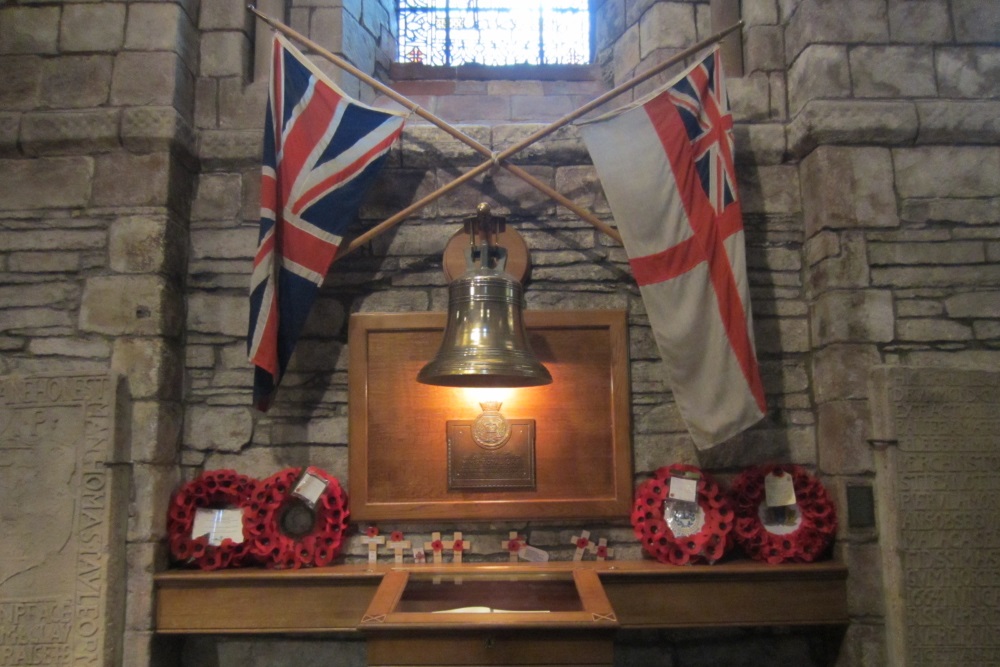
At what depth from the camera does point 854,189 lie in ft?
10.0

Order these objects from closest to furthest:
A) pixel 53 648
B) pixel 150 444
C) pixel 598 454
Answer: pixel 53 648
pixel 150 444
pixel 598 454

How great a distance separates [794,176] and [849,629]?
6.09ft

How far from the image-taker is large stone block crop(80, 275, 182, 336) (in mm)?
3016

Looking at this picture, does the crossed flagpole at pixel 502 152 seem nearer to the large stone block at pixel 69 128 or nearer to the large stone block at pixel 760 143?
the large stone block at pixel 760 143

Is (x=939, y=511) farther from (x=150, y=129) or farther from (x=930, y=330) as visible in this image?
(x=150, y=129)

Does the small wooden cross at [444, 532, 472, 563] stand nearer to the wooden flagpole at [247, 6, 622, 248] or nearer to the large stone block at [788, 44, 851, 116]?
the wooden flagpole at [247, 6, 622, 248]

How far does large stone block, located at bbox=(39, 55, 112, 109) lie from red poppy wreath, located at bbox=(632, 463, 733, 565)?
9.19 ft

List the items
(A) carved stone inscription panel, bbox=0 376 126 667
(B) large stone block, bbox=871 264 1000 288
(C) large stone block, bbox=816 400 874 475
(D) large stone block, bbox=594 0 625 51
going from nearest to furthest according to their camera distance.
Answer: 1. (A) carved stone inscription panel, bbox=0 376 126 667
2. (C) large stone block, bbox=816 400 874 475
3. (B) large stone block, bbox=871 264 1000 288
4. (D) large stone block, bbox=594 0 625 51

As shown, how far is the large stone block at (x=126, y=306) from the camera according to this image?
3.02 metres

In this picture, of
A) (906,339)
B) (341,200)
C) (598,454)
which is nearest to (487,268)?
(341,200)

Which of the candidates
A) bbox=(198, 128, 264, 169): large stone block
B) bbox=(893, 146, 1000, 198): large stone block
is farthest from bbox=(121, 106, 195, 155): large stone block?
bbox=(893, 146, 1000, 198): large stone block

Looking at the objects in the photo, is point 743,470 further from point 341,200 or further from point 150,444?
point 150,444

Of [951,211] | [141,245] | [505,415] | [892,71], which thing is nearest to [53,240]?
[141,245]

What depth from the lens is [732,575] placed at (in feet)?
9.36
